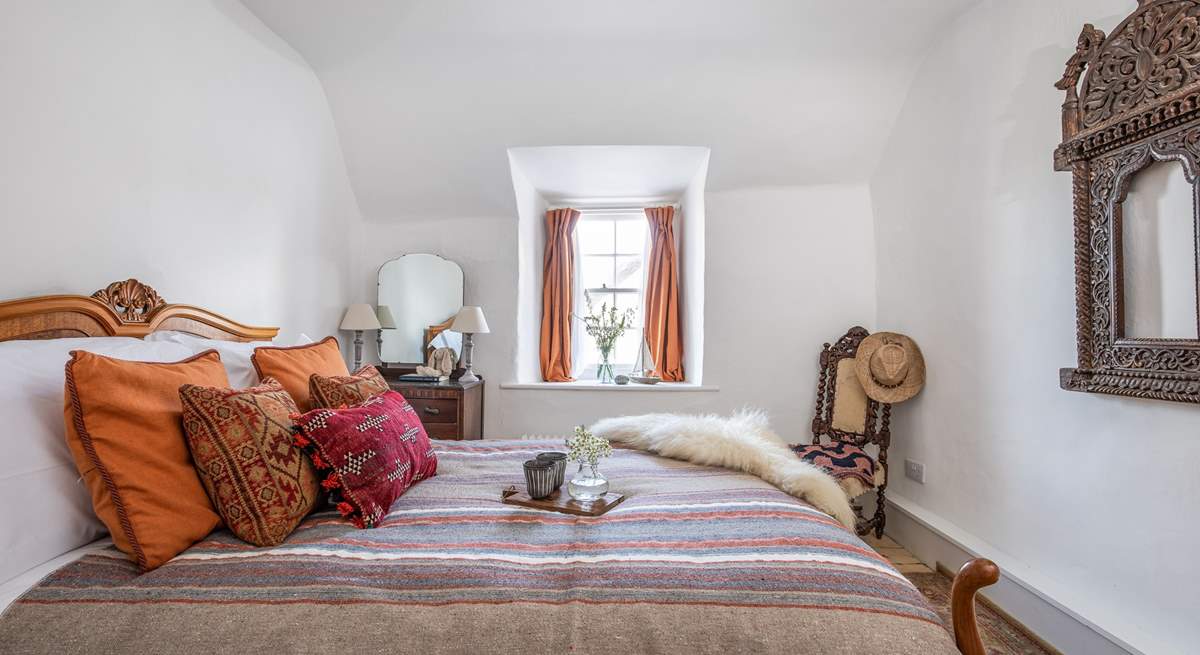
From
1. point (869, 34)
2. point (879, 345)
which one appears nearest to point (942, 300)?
point (879, 345)

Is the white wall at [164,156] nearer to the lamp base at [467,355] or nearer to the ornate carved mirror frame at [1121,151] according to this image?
the lamp base at [467,355]

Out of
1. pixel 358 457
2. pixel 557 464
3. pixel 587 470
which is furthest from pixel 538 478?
pixel 358 457

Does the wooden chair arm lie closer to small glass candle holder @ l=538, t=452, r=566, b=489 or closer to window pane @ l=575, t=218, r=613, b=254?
small glass candle holder @ l=538, t=452, r=566, b=489

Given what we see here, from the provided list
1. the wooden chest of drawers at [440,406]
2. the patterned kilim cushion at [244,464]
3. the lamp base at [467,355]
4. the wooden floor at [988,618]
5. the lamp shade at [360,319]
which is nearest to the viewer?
the patterned kilim cushion at [244,464]

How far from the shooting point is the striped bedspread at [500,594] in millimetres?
935

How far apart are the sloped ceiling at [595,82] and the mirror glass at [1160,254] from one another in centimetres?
133

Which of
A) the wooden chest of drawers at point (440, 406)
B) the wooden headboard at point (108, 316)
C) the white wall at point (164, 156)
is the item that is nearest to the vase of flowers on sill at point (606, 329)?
the wooden chest of drawers at point (440, 406)

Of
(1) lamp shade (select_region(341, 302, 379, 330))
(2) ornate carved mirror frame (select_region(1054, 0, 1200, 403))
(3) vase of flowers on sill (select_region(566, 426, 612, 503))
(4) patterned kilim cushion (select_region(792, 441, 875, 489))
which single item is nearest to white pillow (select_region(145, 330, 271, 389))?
(3) vase of flowers on sill (select_region(566, 426, 612, 503))

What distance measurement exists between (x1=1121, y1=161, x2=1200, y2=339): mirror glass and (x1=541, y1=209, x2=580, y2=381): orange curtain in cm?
319

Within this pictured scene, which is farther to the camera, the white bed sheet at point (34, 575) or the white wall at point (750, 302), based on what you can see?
the white wall at point (750, 302)

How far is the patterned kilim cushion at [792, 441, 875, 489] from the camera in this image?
2.87 metres

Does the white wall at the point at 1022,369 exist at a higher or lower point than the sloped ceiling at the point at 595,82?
lower

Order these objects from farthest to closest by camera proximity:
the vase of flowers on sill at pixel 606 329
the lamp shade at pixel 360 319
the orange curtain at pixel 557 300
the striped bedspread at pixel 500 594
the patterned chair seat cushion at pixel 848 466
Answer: the orange curtain at pixel 557 300, the vase of flowers on sill at pixel 606 329, the lamp shade at pixel 360 319, the patterned chair seat cushion at pixel 848 466, the striped bedspread at pixel 500 594

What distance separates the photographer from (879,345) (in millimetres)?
3176
